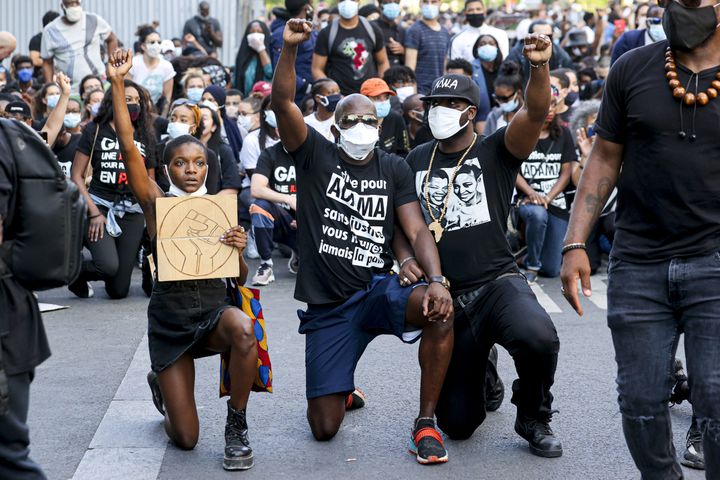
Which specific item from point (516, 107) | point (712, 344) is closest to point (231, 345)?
point (712, 344)

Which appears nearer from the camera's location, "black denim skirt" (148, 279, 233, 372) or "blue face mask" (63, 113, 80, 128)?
"black denim skirt" (148, 279, 233, 372)

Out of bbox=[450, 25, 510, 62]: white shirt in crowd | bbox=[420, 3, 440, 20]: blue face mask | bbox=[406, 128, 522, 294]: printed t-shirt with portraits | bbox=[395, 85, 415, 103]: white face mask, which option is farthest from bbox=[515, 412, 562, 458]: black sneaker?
bbox=[420, 3, 440, 20]: blue face mask

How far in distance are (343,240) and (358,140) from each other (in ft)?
1.73

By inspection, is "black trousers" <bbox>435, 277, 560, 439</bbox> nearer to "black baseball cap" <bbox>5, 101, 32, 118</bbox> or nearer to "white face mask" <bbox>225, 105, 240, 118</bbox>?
"black baseball cap" <bbox>5, 101, 32, 118</bbox>

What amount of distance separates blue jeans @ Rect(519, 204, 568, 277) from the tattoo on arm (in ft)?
20.0

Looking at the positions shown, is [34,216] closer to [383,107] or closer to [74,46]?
[383,107]

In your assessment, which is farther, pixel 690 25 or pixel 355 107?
pixel 355 107

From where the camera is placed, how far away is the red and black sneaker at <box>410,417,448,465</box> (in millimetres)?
5320

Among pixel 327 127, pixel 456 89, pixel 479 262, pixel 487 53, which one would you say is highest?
pixel 487 53

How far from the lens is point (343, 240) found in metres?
5.84

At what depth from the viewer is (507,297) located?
5500 millimetres

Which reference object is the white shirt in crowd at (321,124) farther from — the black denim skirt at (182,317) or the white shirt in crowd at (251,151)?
the black denim skirt at (182,317)

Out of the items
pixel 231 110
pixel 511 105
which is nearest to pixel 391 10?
pixel 231 110

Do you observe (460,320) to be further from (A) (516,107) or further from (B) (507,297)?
(A) (516,107)
